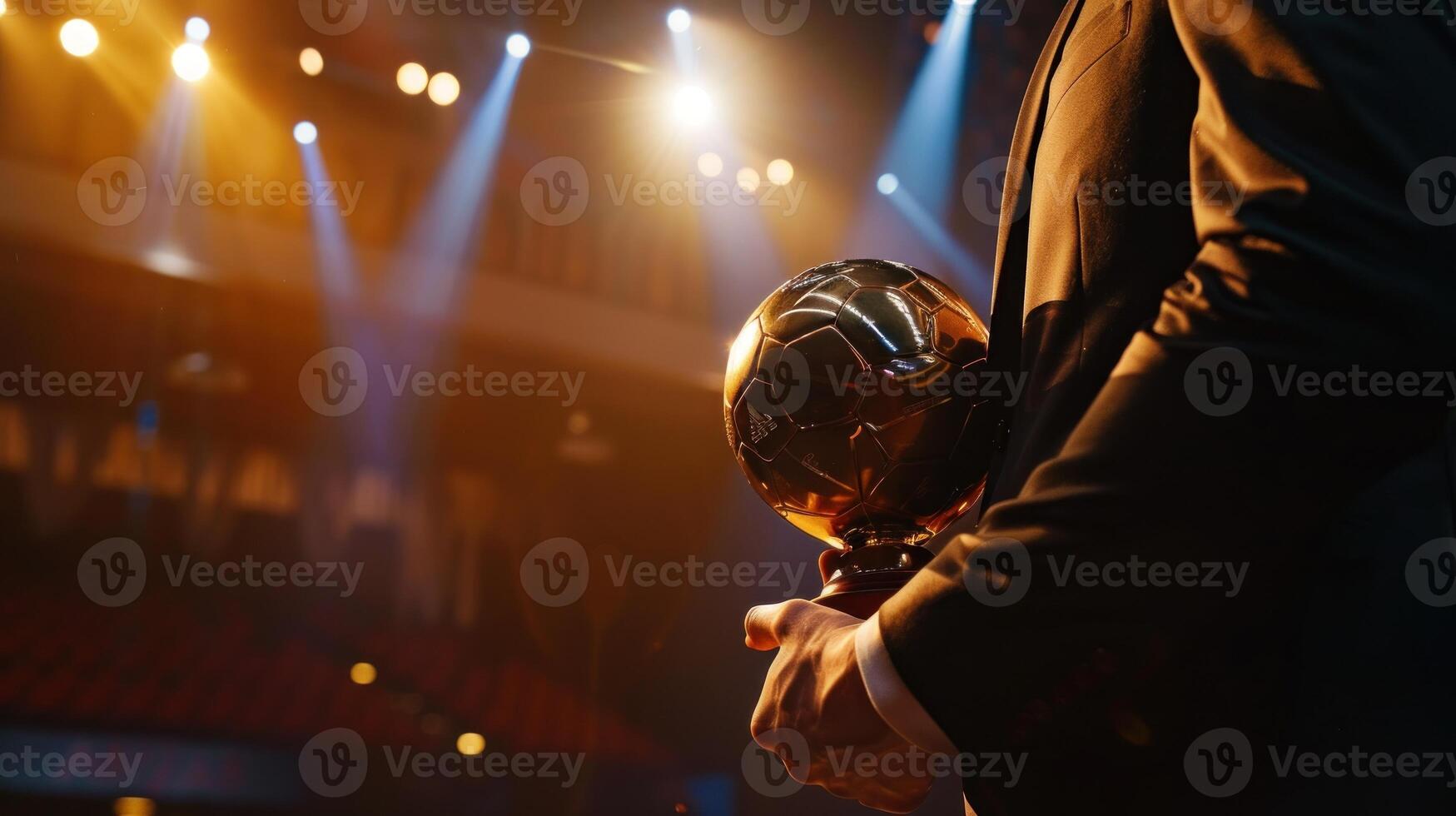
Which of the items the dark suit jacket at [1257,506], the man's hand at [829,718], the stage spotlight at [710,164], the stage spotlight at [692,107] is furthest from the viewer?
the stage spotlight at [710,164]

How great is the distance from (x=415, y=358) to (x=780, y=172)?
2.45 meters

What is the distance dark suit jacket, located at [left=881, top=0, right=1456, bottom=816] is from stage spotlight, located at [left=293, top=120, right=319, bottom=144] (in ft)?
19.9

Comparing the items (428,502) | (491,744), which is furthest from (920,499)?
(428,502)

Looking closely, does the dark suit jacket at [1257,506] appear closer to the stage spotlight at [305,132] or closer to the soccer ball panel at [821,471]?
the soccer ball panel at [821,471]

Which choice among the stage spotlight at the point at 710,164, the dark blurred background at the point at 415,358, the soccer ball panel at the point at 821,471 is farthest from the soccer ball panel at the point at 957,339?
the stage spotlight at the point at 710,164

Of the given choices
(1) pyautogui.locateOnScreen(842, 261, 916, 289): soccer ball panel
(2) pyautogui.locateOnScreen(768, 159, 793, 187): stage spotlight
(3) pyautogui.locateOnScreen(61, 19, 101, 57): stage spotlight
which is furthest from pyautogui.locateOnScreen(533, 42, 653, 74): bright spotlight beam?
(1) pyautogui.locateOnScreen(842, 261, 916, 289): soccer ball panel

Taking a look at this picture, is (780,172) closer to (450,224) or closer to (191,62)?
(450,224)

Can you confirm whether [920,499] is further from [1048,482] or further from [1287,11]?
[1287,11]

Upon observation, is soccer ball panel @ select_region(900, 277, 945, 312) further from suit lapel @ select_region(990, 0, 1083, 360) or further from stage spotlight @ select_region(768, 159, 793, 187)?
stage spotlight @ select_region(768, 159, 793, 187)

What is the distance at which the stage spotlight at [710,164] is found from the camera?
6047mm

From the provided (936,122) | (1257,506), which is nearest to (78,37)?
(936,122)

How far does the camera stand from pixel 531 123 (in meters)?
6.22

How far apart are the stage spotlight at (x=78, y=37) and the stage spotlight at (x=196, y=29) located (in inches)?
17.8

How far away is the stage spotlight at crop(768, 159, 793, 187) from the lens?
6.13 metres
